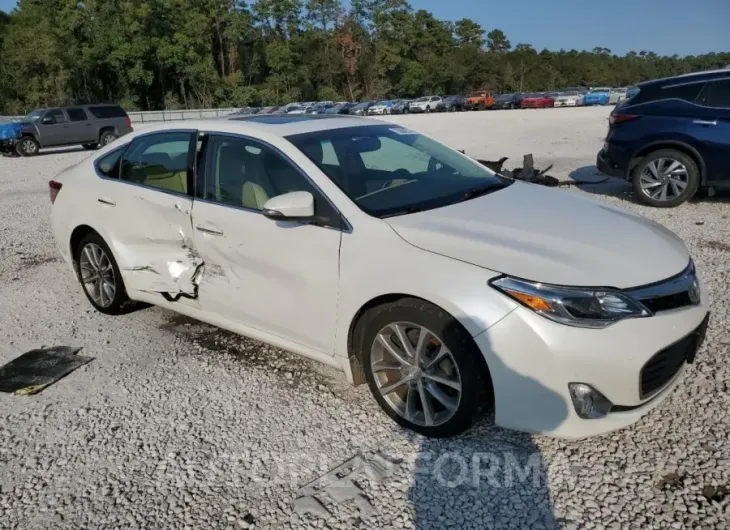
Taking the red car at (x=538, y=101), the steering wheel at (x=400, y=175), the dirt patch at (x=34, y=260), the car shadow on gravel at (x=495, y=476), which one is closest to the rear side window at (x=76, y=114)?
the dirt patch at (x=34, y=260)

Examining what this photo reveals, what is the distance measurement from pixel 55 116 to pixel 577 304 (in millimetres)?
22250

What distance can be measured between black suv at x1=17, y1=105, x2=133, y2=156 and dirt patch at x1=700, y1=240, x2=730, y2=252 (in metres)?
18.8

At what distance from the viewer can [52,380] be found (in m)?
3.95

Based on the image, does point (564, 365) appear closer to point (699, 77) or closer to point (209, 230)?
point (209, 230)

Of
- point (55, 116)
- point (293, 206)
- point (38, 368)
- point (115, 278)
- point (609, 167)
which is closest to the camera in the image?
point (293, 206)

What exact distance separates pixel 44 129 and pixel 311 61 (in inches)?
2595

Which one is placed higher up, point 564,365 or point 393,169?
point 393,169

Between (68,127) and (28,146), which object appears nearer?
(28,146)

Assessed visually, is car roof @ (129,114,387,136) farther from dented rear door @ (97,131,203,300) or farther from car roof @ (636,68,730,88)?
car roof @ (636,68,730,88)

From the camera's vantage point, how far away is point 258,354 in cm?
420

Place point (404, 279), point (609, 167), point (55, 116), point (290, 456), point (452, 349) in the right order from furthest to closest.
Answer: point (55, 116) < point (609, 167) < point (290, 456) < point (404, 279) < point (452, 349)

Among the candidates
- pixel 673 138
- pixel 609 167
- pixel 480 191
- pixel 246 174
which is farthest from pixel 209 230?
pixel 673 138

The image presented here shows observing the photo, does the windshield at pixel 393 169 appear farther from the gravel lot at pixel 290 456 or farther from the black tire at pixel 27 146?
the black tire at pixel 27 146

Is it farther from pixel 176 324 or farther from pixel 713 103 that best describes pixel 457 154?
pixel 713 103
